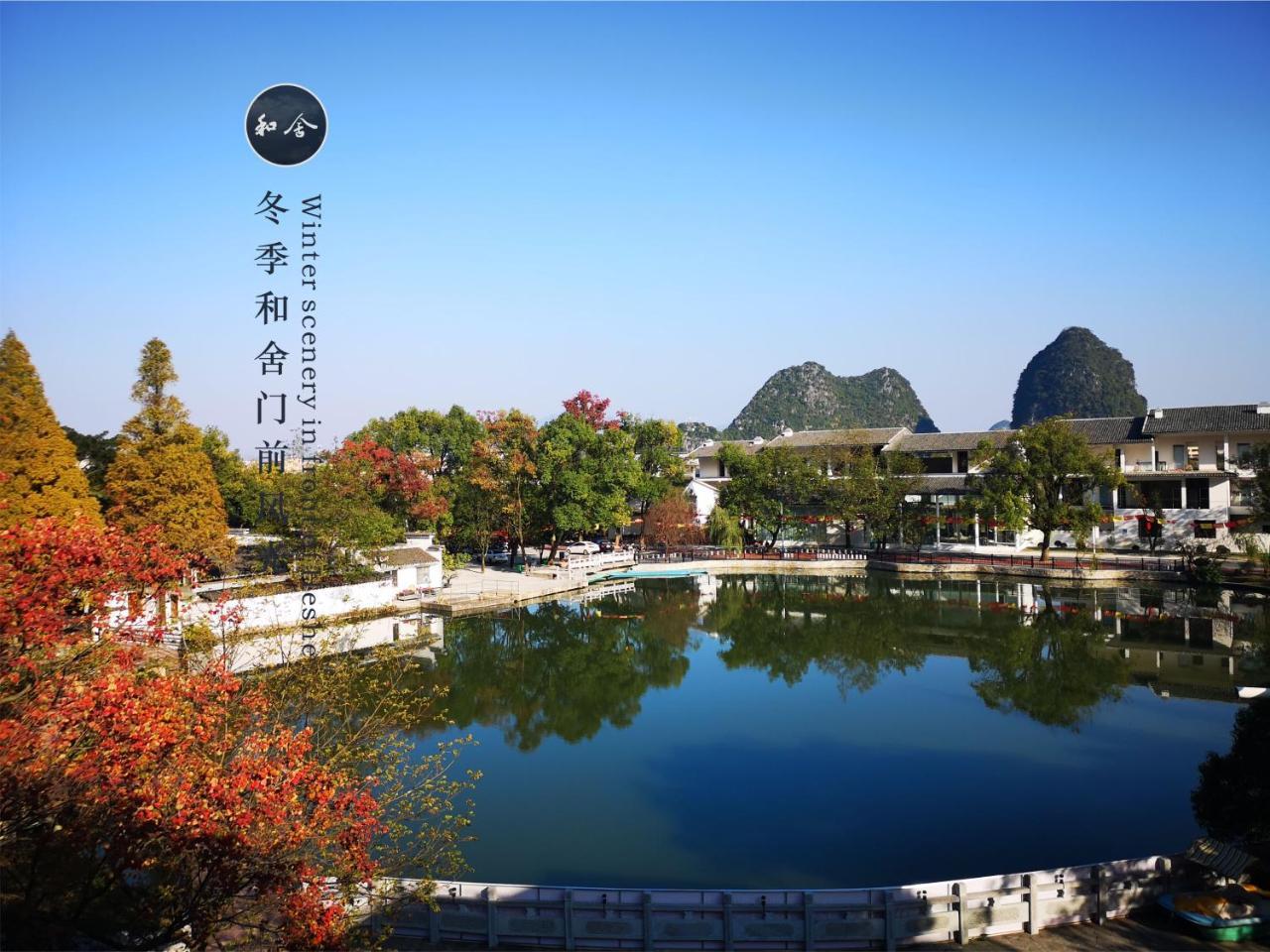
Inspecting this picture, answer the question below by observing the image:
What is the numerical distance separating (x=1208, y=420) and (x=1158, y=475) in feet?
10.7

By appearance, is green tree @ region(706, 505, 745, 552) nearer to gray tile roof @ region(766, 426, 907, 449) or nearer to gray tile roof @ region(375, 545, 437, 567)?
gray tile roof @ region(766, 426, 907, 449)

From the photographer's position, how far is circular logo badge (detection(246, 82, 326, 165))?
8836 millimetres

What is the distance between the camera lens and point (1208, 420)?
3319 cm

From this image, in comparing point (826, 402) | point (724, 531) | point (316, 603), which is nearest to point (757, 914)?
point (316, 603)

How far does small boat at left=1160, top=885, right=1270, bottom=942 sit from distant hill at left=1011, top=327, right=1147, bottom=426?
94.6 metres

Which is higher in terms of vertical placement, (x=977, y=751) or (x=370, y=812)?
(x=370, y=812)

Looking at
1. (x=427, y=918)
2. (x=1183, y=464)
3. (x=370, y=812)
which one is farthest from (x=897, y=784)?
(x=1183, y=464)

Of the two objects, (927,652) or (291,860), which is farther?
(927,652)

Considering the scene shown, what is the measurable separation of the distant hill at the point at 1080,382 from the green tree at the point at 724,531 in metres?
70.3

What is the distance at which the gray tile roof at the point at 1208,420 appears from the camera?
32312 mm

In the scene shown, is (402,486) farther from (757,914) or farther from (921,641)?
(757,914)

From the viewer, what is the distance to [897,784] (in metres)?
11.5

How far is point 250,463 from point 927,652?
31887mm

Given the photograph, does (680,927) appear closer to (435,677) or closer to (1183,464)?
(435,677)
